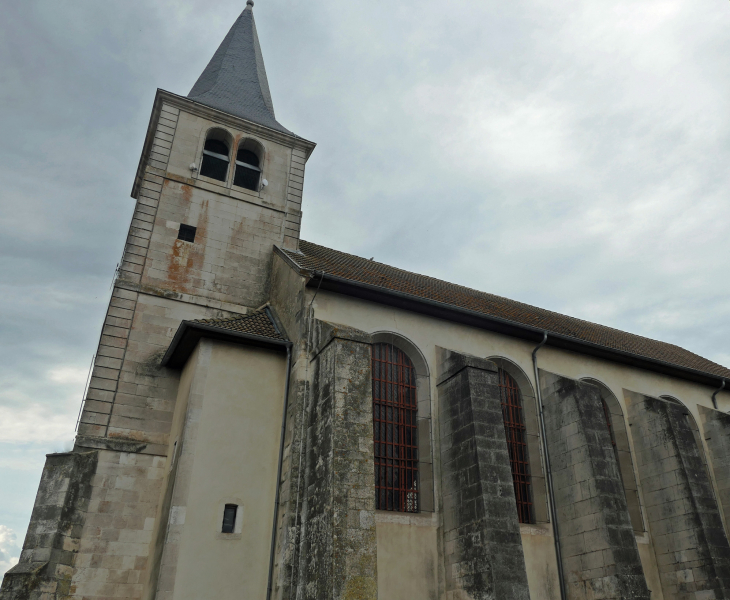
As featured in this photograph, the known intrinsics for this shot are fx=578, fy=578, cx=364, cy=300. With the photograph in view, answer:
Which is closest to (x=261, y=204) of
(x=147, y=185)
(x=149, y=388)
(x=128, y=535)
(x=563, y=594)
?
(x=147, y=185)

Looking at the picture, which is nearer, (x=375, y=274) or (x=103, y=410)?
(x=103, y=410)

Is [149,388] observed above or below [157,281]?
below

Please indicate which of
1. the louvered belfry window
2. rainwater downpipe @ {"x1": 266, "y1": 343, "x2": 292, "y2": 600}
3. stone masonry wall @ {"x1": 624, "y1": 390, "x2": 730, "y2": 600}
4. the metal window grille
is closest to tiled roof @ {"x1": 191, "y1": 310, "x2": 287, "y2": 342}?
rainwater downpipe @ {"x1": 266, "y1": 343, "x2": 292, "y2": 600}

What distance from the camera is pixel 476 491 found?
11.0 m

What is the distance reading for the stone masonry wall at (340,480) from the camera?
8930 mm

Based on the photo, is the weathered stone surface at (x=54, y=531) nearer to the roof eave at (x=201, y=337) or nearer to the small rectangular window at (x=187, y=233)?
the roof eave at (x=201, y=337)

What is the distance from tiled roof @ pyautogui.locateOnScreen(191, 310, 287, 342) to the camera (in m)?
12.5

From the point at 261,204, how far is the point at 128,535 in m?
9.32

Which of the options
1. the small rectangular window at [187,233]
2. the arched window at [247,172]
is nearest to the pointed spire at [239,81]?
the arched window at [247,172]

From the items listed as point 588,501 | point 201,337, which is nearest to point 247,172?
point 201,337

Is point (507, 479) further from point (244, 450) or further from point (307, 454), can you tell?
point (244, 450)

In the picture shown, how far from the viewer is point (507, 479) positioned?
441 inches

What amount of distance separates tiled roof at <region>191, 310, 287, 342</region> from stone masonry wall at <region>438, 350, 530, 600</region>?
13.2 ft

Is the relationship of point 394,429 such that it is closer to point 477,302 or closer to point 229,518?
point 229,518
